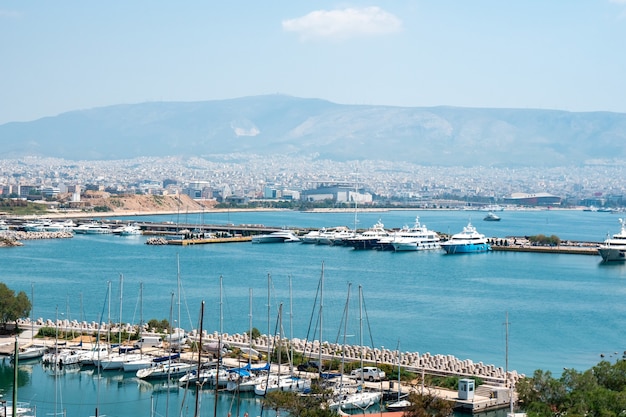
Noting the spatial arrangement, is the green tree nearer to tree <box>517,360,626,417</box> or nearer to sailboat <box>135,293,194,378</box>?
tree <box>517,360,626,417</box>

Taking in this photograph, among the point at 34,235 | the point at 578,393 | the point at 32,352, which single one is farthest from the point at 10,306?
the point at 34,235

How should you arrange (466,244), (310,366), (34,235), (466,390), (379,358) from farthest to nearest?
1. (34,235)
2. (466,244)
3. (379,358)
4. (310,366)
5. (466,390)

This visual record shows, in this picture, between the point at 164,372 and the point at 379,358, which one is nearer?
the point at 164,372

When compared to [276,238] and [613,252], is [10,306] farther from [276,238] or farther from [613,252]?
[276,238]

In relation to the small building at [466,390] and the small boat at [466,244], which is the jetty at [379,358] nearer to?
the small building at [466,390]

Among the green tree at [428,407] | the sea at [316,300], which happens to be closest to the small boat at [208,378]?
the sea at [316,300]

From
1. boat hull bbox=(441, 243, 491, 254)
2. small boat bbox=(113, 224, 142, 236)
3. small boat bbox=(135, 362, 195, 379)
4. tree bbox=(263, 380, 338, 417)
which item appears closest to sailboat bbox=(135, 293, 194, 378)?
small boat bbox=(135, 362, 195, 379)
